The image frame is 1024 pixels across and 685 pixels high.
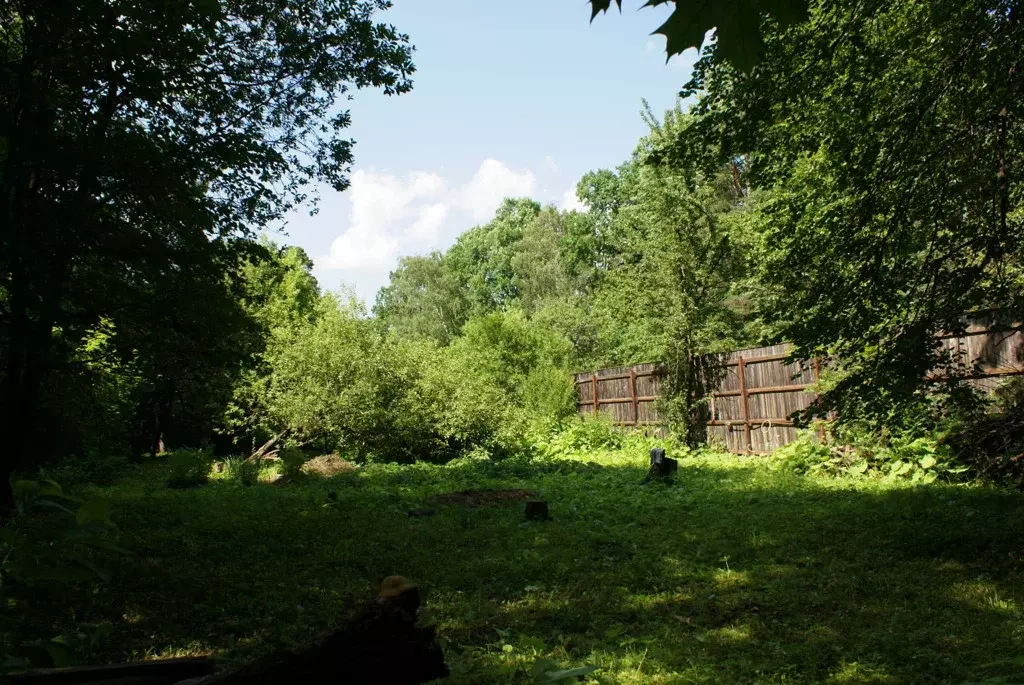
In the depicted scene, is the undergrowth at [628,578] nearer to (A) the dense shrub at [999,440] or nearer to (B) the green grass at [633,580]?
(B) the green grass at [633,580]

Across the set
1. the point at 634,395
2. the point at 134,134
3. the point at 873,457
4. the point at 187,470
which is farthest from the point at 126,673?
the point at 634,395

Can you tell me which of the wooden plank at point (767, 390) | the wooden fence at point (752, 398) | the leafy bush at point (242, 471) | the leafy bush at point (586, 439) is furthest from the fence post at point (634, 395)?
the leafy bush at point (242, 471)

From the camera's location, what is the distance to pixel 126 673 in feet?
7.61

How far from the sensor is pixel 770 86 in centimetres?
665

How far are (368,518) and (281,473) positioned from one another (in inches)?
248

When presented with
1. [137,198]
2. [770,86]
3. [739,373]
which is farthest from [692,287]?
[137,198]

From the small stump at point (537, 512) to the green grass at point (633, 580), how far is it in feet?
0.62

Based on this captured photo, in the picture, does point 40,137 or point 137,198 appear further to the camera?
point 137,198

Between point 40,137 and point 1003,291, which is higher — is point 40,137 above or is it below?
above

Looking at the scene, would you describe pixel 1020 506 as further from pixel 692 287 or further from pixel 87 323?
pixel 692 287

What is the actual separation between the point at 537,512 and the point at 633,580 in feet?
9.80

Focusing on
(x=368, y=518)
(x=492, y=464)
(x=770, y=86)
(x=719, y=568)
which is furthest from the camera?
(x=492, y=464)

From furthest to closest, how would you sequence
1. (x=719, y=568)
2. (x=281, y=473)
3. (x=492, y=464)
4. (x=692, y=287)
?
(x=692, y=287) < (x=492, y=464) < (x=281, y=473) < (x=719, y=568)

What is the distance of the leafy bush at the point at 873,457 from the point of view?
30.7ft
